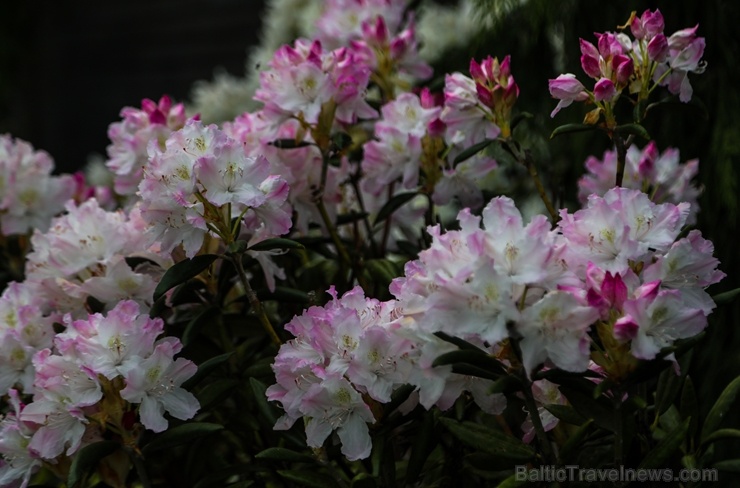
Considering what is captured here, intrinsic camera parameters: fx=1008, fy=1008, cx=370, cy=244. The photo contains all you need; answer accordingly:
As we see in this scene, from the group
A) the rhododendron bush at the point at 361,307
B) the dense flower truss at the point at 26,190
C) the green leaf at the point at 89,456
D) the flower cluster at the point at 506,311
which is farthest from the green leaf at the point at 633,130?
the dense flower truss at the point at 26,190

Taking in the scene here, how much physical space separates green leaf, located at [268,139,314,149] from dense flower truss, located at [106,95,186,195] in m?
0.16

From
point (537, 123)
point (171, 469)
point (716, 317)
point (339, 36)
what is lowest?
point (716, 317)

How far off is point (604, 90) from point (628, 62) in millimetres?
39

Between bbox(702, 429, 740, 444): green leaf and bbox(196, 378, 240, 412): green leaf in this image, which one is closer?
bbox(702, 429, 740, 444): green leaf

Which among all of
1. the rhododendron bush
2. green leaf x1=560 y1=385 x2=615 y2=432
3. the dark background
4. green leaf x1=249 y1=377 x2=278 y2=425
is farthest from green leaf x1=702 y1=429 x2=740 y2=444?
the dark background

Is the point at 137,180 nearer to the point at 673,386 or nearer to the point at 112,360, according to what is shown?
the point at 112,360

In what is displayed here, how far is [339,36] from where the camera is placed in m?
1.65

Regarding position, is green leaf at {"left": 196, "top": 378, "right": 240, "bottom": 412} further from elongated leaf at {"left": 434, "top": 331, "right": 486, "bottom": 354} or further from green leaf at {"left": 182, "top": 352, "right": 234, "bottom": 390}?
elongated leaf at {"left": 434, "top": 331, "right": 486, "bottom": 354}

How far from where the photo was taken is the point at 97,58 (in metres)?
5.20

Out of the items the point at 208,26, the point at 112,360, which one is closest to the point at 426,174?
the point at 112,360

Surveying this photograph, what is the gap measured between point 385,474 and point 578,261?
1.02 feet

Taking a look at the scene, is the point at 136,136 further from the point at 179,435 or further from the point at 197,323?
the point at 179,435

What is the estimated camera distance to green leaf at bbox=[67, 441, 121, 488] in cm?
100

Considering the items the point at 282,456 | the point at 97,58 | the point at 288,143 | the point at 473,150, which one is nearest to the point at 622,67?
the point at 473,150
